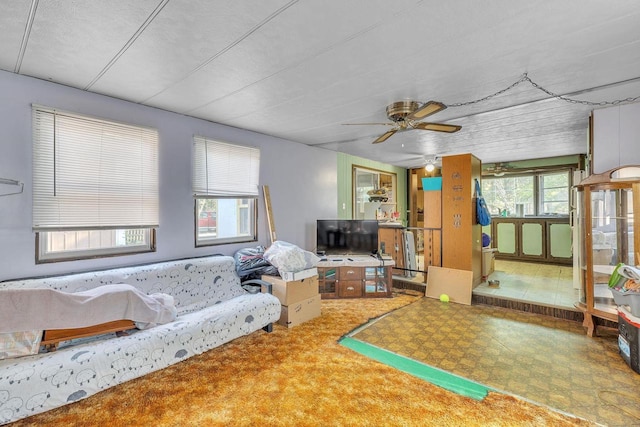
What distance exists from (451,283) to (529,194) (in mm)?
3915

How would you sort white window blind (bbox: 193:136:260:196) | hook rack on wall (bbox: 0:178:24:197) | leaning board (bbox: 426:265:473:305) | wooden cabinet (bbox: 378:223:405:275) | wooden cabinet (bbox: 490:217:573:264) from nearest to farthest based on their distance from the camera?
A: 1. hook rack on wall (bbox: 0:178:24:197)
2. white window blind (bbox: 193:136:260:196)
3. leaning board (bbox: 426:265:473:305)
4. wooden cabinet (bbox: 378:223:405:275)
5. wooden cabinet (bbox: 490:217:573:264)

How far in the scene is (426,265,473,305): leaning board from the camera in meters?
4.05

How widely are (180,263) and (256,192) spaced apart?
142cm

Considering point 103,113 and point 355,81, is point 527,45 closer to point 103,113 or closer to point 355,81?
point 355,81

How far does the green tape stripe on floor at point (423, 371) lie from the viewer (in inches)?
82.7

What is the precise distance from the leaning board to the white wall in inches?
76.5

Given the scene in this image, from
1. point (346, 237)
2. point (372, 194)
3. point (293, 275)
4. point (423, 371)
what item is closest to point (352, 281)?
point (346, 237)

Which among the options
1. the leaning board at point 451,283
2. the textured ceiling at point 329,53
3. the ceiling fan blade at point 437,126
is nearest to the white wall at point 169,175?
the textured ceiling at point 329,53

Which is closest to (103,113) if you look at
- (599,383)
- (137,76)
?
(137,76)

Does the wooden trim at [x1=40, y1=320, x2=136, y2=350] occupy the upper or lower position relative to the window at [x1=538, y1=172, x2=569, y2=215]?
lower

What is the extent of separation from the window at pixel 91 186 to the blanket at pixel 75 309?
0.72 metres

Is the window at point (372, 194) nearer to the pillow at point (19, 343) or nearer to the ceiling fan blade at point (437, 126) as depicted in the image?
the ceiling fan blade at point (437, 126)

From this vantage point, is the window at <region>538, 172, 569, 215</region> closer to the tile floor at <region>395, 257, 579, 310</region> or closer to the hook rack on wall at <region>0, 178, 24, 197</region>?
the tile floor at <region>395, 257, 579, 310</region>

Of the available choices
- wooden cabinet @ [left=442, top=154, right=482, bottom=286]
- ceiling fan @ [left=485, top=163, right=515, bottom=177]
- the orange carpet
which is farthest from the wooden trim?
ceiling fan @ [left=485, top=163, right=515, bottom=177]
